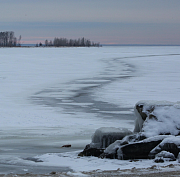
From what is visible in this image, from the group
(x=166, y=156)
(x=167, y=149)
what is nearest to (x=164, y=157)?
(x=166, y=156)

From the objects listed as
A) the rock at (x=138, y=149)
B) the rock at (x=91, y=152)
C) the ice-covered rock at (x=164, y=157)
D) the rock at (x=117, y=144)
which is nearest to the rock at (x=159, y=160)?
the ice-covered rock at (x=164, y=157)

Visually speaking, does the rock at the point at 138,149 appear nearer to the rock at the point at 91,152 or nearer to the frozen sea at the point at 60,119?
the frozen sea at the point at 60,119

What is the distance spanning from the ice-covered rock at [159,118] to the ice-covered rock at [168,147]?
484mm

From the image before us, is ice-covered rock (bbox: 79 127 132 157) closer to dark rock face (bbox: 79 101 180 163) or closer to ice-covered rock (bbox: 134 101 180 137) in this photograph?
dark rock face (bbox: 79 101 180 163)

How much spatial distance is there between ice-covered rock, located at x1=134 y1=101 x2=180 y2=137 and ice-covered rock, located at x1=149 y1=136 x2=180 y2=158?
0.48 meters

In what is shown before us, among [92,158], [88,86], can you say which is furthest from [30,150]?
[88,86]

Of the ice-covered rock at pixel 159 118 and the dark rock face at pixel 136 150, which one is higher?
the ice-covered rock at pixel 159 118

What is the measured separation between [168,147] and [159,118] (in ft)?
2.77

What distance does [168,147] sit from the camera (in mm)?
6152

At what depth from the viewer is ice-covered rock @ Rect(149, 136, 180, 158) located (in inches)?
242

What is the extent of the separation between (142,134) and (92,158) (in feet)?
3.38

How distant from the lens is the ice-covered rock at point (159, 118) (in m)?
6.76

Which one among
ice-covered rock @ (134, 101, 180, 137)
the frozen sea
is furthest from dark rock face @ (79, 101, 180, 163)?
the frozen sea

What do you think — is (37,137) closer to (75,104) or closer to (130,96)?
(75,104)
